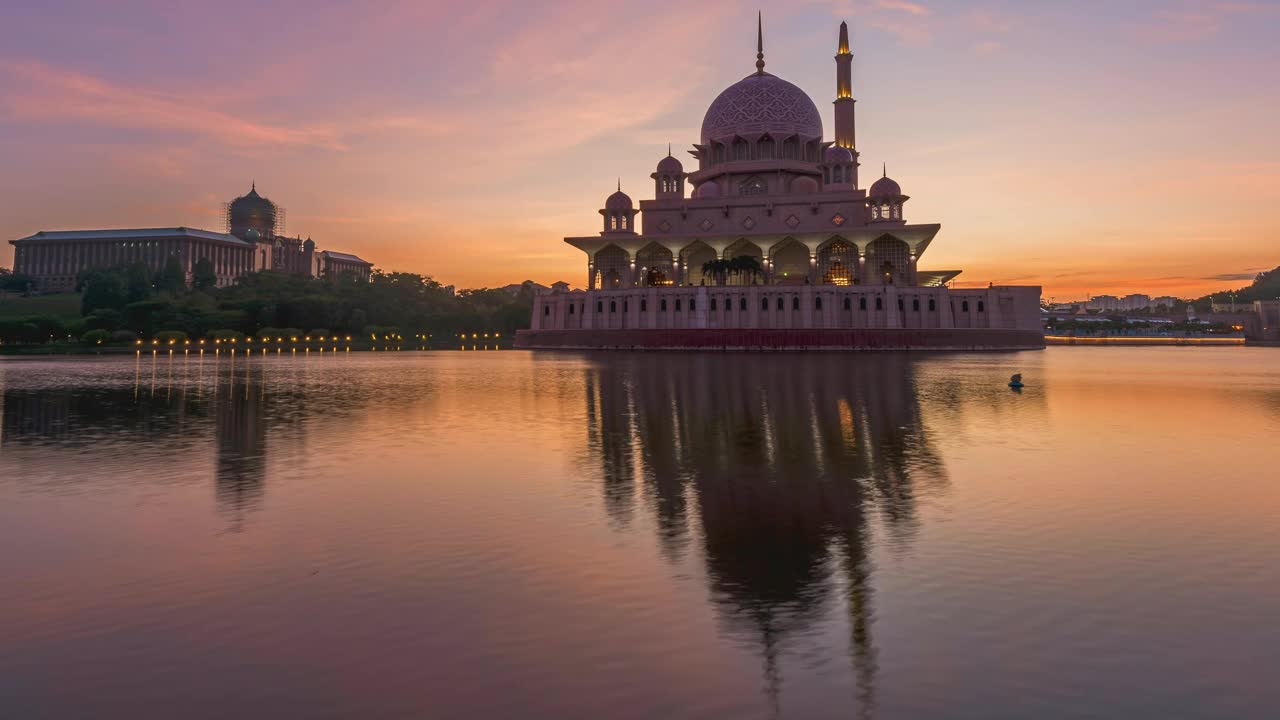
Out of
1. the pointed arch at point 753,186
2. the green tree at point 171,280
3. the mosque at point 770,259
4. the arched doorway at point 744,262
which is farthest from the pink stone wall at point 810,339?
the green tree at point 171,280

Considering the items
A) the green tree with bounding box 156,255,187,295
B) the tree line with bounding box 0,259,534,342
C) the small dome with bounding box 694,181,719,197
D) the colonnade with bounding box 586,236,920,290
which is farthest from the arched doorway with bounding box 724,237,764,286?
the green tree with bounding box 156,255,187,295

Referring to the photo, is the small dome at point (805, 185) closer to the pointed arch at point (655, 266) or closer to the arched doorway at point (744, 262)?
the arched doorway at point (744, 262)

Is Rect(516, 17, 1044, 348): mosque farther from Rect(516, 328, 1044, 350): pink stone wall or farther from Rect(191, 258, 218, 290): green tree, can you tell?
Rect(191, 258, 218, 290): green tree

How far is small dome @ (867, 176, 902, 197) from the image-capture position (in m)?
80.3

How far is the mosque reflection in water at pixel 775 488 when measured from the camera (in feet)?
22.9

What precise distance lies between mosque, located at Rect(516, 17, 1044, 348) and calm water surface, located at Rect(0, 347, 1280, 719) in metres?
53.0

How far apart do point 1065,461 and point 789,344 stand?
5198cm

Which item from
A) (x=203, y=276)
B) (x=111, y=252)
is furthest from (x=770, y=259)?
(x=111, y=252)

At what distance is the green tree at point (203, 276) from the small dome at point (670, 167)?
104 m

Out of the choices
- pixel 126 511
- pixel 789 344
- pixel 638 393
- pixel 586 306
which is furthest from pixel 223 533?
pixel 586 306

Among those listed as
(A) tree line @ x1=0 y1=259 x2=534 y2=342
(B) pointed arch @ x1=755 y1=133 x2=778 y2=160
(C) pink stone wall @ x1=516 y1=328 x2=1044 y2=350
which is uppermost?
(B) pointed arch @ x1=755 y1=133 x2=778 y2=160

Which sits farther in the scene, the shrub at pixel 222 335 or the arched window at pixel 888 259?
the shrub at pixel 222 335

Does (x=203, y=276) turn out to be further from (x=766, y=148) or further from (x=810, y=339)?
(x=810, y=339)

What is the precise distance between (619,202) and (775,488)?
7706 cm
